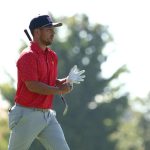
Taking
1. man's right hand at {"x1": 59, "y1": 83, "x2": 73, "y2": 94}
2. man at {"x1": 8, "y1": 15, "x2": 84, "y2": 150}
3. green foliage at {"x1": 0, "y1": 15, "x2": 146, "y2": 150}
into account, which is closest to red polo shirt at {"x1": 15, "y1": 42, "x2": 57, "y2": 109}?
man at {"x1": 8, "y1": 15, "x2": 84, "y2": 150}

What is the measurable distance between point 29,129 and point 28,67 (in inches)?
26.4

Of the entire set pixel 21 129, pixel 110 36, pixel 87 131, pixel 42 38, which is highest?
pixel 42 38

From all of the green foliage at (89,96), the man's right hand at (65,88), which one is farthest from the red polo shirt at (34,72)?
the green foliage at (89,96)

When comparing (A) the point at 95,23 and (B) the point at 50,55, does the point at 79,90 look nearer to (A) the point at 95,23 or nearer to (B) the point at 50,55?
(A) the point at 95,23

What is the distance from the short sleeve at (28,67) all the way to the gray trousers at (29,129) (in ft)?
1.17

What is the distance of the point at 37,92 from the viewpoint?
26.0 ft

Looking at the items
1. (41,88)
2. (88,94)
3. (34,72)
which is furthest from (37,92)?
(88,94)

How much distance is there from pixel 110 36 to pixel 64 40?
2918 mm

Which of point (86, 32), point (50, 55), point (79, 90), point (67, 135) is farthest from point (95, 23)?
point (50, 55)

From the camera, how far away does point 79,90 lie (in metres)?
45.8

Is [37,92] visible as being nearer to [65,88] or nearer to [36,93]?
[36,93]

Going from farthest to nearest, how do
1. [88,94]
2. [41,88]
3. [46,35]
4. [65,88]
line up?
1. [88,94]
2. [46,35]
3. [65,88]
4. [41,88]

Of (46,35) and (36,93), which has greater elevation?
(46,35)

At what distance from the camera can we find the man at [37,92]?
7.91 metres
